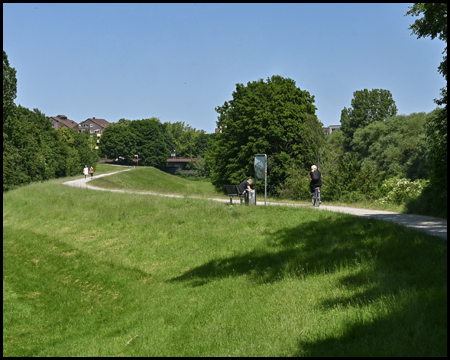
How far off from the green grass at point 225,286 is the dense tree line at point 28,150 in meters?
34.3

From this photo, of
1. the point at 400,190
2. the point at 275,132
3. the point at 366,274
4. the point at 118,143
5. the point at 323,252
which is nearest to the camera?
the point at 366,274

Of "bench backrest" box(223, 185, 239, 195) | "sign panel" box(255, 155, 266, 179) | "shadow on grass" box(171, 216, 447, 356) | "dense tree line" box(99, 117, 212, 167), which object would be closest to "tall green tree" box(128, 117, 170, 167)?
"dense tree line" box(99, 117, 212, 167)

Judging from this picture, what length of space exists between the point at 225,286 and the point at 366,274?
359cm

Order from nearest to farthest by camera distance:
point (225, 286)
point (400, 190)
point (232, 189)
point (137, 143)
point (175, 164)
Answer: point (225, 286) → point (232, 189) → point (400, 190) → point (137, 143) → point (175, 164)

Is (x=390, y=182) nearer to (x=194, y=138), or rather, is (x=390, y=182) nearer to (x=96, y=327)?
(x=96, y=327)

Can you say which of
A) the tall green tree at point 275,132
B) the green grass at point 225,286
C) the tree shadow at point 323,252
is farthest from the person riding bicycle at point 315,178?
the tall green tree at point 275,132

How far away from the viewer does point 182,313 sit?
35.8 ft

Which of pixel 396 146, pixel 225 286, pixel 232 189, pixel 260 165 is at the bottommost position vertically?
pixel 225 286

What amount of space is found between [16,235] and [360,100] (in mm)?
78933

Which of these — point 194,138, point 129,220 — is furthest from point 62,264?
point 194,138

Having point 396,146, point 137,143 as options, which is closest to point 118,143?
point 137,143

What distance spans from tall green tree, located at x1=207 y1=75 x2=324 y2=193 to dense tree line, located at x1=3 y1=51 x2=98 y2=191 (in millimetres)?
23238

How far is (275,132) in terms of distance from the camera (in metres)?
47.0

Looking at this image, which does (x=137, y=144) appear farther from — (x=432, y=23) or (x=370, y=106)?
(x=432, y=23)
